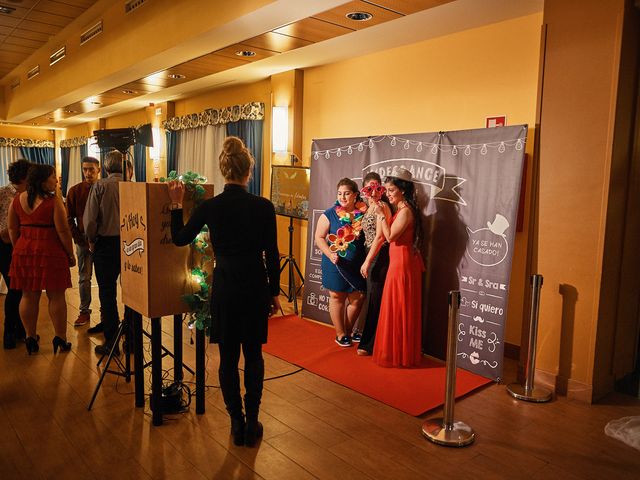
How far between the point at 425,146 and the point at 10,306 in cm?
362

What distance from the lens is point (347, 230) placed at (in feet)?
13.5

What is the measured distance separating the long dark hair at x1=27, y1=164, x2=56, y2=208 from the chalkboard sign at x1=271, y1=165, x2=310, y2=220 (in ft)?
8.24

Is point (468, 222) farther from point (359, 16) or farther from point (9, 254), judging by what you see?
point (9, 254)

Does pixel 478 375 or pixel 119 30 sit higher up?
pixel 119 30

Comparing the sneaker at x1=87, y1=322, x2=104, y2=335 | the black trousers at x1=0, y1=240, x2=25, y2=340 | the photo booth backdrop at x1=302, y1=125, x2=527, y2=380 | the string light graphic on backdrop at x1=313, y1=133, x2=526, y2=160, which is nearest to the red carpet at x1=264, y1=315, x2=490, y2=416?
the photo booth backdrop at x1=302, y1=125, x2=527, y2=380

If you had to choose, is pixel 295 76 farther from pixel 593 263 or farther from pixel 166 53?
pixel 593 263

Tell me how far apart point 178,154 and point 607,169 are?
254 inches

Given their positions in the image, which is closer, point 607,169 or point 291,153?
point 607,169

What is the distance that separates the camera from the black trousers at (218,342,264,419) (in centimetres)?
253

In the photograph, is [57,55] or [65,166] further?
[65,166]

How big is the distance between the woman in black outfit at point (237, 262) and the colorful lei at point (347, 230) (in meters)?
1.60

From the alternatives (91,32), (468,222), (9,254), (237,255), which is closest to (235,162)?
(237,255)

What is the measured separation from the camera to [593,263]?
3.15 metres

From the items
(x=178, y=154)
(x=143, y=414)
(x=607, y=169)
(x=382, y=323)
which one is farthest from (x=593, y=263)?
(x=178, y=154)
